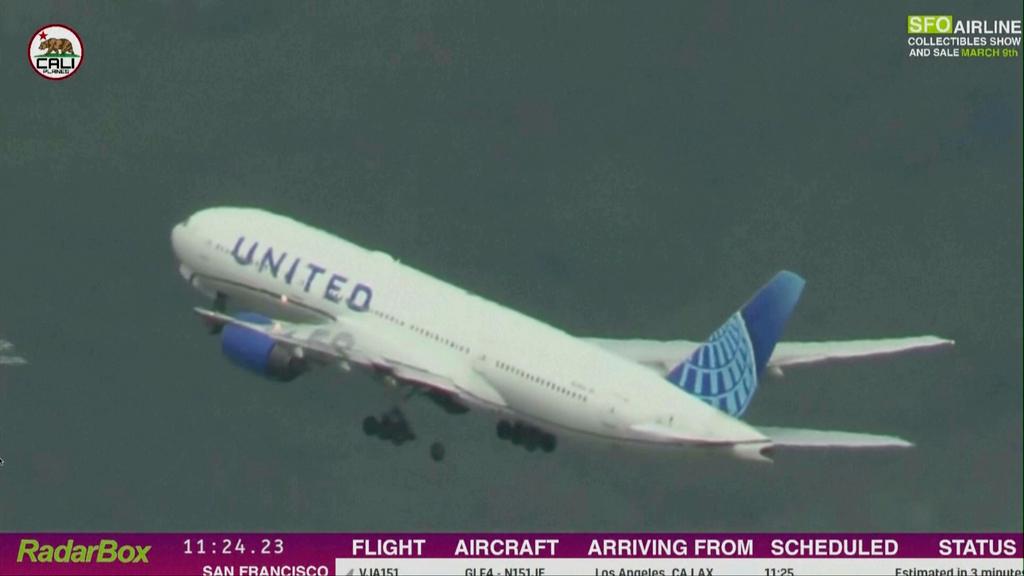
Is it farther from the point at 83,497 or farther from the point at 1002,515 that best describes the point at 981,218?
the point at 83,497

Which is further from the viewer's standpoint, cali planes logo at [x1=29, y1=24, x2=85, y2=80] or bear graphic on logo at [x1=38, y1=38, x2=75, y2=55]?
bear graphic on logo at [x1=38, y1=38, x2=75, y2=55]

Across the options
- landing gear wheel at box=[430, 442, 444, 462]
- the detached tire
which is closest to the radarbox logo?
the detached tire

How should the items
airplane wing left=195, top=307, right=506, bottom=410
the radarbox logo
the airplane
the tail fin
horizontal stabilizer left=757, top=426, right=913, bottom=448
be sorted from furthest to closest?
airplane wing left=195, top=307, right=506, bottom=410 → the tail fin → the airplane → horizontal stabilizer left=757, top=426, right=913, bottom=448 → the radarbox logo

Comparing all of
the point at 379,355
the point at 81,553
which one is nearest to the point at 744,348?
the point at 379,355

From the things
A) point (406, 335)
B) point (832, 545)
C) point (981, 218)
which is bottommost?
point (832, 545)

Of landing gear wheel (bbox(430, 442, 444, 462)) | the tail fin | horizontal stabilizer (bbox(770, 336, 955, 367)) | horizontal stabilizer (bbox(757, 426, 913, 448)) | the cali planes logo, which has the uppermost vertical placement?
the cali planes logo

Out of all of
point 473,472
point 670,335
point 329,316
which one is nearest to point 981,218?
point 670,335
